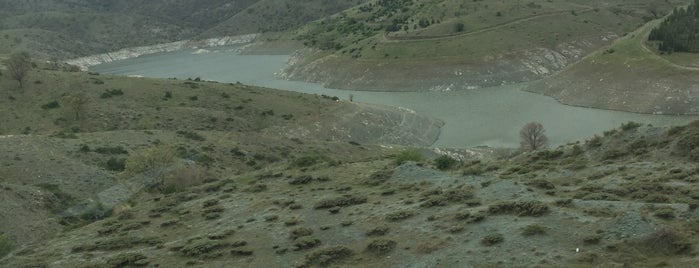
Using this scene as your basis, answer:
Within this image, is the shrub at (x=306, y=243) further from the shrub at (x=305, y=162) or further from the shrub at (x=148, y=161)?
the shrub at (x=148, y=161)

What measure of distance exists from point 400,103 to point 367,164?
71.3 meters

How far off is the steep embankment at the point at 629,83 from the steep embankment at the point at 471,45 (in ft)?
49.0

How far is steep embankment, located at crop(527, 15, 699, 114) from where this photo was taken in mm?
86562

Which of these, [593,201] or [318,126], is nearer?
[593,201]

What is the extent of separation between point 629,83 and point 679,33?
1959 centimetres

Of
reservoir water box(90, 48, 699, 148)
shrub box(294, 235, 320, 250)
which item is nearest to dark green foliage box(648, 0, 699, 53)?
reservoir water box(90, 48, 699, 148)

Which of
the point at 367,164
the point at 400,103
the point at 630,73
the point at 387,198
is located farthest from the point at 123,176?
the point at 630,73

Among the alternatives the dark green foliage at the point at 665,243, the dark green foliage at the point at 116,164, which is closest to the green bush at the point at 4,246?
the dark green foliage at the point at 116,164

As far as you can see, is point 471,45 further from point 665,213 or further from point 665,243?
point 665,243

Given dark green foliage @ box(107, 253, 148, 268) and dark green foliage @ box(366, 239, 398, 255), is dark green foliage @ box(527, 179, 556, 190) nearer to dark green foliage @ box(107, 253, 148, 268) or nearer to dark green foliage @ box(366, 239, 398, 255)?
dark green foliage @ box(366, 239, 398, 255)

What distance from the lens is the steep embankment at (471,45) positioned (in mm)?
125594

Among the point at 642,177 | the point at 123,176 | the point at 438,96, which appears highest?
the point at 642,177

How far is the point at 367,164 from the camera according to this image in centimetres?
4338

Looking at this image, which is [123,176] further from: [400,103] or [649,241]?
[400,103]
